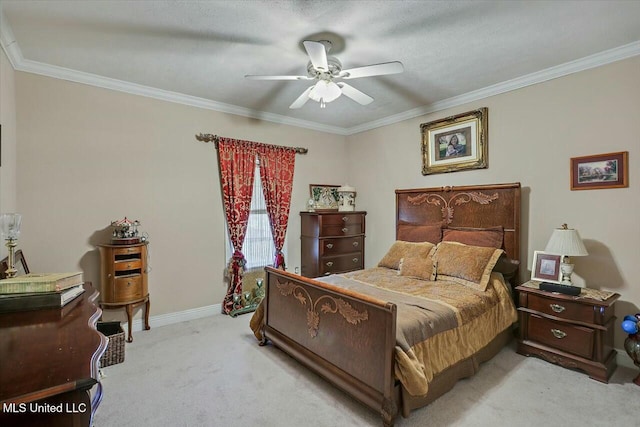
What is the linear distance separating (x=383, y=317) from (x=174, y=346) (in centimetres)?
229

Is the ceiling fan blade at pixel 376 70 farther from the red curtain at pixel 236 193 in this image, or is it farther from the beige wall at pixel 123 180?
the beige wall at pixel 123 180

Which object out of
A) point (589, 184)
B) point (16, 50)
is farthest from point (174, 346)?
point (589, 184)

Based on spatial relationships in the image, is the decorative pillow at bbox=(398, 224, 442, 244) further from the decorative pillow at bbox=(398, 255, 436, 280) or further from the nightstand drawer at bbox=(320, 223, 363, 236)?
the nightstand drawer at bbox=(320, 223, 363, 236)

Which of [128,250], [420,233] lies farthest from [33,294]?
[420,233]

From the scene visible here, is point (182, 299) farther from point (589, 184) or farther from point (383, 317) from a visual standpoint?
point (589, 184)

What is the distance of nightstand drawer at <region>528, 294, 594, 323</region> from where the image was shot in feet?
8.32

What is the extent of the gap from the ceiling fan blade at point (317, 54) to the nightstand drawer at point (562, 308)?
2.74 meters

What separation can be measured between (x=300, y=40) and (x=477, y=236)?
2.70m

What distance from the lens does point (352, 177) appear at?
208 inches

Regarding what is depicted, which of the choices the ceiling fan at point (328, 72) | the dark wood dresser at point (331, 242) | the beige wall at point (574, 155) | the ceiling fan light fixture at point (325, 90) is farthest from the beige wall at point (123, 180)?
the beige wall at point (574, 155)

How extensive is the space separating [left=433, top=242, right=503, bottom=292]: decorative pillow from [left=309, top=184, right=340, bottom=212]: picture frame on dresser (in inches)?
82.2

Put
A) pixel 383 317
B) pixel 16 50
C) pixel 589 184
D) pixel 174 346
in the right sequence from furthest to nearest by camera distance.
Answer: pixel 174 346
pixel 589 184
pixel 16 50
pixel 383 317

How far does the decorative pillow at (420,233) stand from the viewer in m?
3.83

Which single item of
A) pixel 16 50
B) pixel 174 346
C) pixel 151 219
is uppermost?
pixel 16 50
